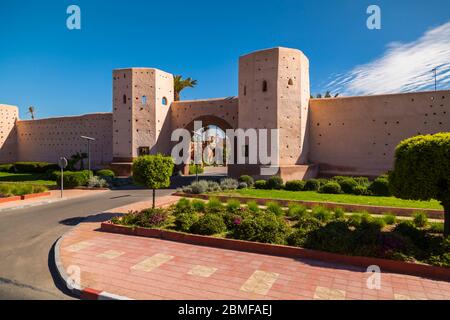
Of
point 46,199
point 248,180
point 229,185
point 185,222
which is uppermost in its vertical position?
point 248,180

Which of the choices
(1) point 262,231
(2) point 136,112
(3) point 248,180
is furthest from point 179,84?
(1) point 262,231

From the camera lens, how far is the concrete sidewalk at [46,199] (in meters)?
12.0

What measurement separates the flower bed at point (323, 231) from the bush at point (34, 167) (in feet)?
75.4

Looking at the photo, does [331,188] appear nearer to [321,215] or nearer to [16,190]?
[321,215]

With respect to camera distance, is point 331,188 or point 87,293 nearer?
point 87,293

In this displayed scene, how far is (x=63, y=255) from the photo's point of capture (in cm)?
639

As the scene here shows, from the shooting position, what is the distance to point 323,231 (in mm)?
6727

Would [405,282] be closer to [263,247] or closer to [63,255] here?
[263,247]

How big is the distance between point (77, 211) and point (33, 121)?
2517 cm

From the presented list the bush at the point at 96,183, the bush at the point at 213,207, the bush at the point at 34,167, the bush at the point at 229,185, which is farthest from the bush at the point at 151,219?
the bush at the point at 34,167

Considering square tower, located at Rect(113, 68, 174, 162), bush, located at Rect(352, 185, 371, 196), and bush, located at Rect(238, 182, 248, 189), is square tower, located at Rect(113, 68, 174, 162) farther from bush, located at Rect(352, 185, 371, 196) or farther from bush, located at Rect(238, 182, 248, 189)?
bush, located at Rect(352, 185, 371, 196)

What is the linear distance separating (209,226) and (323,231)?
2.89m

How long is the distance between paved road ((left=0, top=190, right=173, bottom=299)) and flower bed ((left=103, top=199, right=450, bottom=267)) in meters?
2.15
